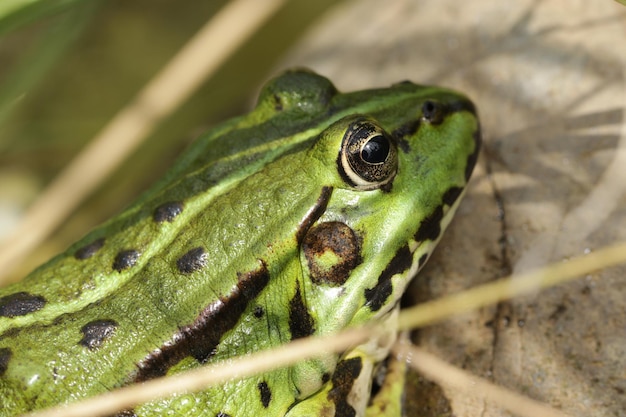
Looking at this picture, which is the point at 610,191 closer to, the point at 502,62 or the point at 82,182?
the point at 502,62

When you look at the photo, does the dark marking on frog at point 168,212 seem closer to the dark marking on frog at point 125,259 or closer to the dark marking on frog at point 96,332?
the dark marking on frog at point 125,259

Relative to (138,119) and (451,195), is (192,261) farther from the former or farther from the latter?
(138,119)

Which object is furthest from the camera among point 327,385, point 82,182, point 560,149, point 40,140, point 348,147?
point 40,140

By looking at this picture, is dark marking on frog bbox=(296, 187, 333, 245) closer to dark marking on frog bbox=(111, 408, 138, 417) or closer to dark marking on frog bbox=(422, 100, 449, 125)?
dark marking on frog bbox=(422, 100, 449, 125)

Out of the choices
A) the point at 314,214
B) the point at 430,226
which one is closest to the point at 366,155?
the point at 314,214

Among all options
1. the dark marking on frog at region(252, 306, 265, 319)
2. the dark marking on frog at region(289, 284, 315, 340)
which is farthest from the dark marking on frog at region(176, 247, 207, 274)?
the dark marking on frog at region(289, 284, 315, 340)

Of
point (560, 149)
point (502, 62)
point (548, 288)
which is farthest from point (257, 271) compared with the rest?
point (502, 62)
